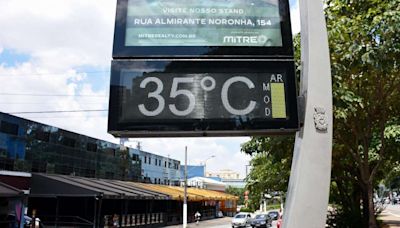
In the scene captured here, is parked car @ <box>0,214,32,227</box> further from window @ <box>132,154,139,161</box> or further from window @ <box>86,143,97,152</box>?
window @ <box>132,154,139,161</box>

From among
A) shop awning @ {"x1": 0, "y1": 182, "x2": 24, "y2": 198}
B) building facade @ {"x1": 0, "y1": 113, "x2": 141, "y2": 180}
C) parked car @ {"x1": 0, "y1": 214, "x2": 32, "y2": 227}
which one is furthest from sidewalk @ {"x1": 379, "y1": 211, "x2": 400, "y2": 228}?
building facade @ {"x1": 0, "y1": 113, "x2": 141, "y2": 180}

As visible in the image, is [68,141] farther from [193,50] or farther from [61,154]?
[193,50]

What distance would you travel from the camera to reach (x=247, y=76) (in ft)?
16.9

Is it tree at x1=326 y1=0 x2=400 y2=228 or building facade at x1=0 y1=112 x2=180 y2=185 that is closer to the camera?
tree at x1=326 y1=0 x2=400 y2=228

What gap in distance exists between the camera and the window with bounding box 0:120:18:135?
85.7 ft

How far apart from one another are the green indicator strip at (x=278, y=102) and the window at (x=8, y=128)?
80.1ft

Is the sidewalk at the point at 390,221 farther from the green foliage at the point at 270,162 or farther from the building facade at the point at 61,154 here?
the building facade at the point at 61,154

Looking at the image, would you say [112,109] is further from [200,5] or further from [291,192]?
[291,192]

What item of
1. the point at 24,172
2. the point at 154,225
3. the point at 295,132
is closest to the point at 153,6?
the point at 295,132

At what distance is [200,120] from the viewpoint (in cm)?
502

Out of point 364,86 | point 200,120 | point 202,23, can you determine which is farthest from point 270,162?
point 200,120

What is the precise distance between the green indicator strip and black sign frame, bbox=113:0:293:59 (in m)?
0.44

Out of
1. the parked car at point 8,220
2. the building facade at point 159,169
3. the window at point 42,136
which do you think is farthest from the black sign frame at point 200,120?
the building facade at point 159,169

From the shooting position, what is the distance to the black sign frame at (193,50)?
5.19m
